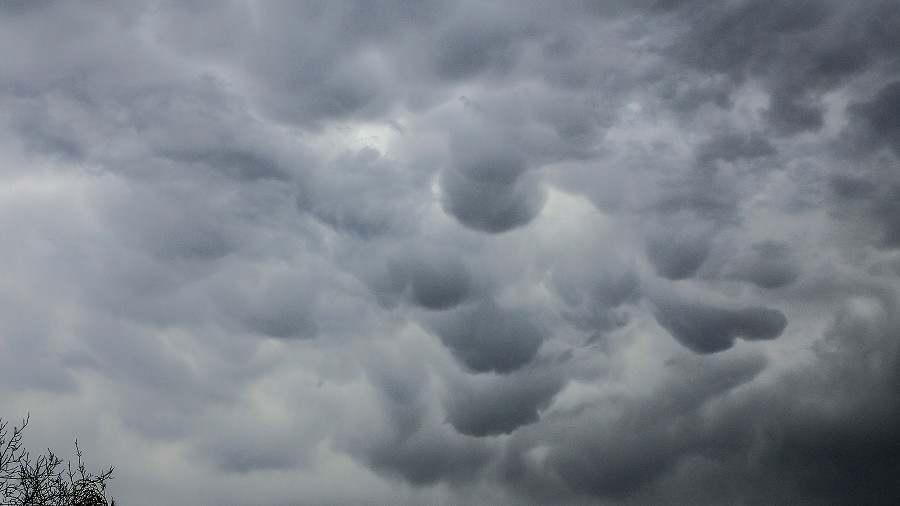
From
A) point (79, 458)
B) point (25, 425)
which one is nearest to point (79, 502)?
point (79, 458)

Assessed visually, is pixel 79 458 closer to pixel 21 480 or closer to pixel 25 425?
pixel 21 480

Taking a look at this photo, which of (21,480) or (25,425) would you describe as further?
(21,480)

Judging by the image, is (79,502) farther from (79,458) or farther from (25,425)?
(25,425)

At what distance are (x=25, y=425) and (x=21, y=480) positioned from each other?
262 inches

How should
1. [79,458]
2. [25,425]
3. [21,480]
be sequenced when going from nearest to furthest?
[25,425] < [21,480] < [79,458]

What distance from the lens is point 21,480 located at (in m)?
50.8

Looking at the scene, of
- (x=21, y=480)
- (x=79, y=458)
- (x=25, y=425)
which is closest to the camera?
(x=25, y=425)

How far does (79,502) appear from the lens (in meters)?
53.6

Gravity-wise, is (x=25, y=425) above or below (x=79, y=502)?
above

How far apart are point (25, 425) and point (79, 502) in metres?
9.85

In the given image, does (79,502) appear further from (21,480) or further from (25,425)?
(25,425)

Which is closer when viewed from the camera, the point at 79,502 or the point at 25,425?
the point at 25,425

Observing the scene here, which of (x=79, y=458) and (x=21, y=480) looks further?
(x=79, y=458)

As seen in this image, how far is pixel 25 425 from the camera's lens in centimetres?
4697
